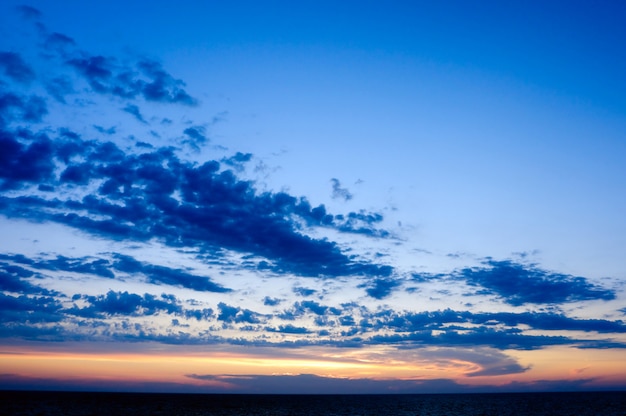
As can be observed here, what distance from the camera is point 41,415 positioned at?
3821 inches

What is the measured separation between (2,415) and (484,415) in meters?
102

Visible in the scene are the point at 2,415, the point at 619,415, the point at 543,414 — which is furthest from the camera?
the point at 543,414

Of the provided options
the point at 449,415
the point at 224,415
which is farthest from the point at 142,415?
the point at 449,415

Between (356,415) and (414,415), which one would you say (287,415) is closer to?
(356,415)

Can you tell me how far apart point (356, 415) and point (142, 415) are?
50574mm

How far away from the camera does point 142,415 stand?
104 metres

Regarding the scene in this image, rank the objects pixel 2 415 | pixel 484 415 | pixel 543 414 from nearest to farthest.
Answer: pixel 2 415, pixel 484 415, pixel 543 414

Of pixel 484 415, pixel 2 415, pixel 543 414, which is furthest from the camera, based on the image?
pixel 543 414

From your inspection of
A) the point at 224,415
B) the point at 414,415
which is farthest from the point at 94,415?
the point at 414,415

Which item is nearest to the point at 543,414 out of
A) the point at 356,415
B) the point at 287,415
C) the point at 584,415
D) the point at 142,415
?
the point at 584,415

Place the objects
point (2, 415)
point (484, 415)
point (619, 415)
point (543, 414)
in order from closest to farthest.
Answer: point (2, 415)
point (619, 415)
point (484, 415)
point (543, 414)

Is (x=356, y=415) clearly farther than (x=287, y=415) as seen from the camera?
Yes

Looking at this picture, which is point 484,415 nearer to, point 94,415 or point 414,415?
point 414,415

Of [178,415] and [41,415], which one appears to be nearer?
[41,415]
